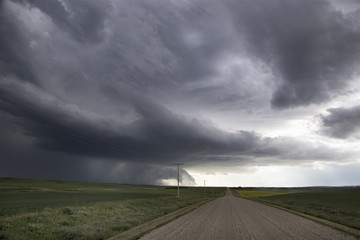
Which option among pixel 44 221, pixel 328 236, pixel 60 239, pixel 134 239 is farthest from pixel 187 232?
pixel 44 221

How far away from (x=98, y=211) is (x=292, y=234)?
16.0 meters

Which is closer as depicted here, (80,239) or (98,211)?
(80,239)

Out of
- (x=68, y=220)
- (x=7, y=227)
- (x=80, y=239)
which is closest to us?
(x=80, y=239)

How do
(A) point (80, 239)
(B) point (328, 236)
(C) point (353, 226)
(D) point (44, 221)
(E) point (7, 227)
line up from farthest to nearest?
(C) point (353, 226), (D) point (44, 221), (B) point (328, 236), (E) point (7, 227), (A) point (80, 239)

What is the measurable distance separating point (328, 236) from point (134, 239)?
1094cm

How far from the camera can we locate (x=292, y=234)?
15.2 metres

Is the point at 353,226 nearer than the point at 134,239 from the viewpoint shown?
No

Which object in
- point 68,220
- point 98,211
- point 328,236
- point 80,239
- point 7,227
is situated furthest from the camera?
point 98,211

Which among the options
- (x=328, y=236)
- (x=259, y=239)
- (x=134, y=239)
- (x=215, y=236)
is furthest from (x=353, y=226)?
(x=134, y=239)

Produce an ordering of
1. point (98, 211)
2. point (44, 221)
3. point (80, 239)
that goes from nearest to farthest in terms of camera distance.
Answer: point (80, 239), point (44, 221), point (98, 211)

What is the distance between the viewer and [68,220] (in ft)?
58.1

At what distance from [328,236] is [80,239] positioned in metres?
13.6

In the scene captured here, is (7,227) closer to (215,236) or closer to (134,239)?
(134,239)

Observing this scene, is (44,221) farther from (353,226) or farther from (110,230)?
(353,226)
